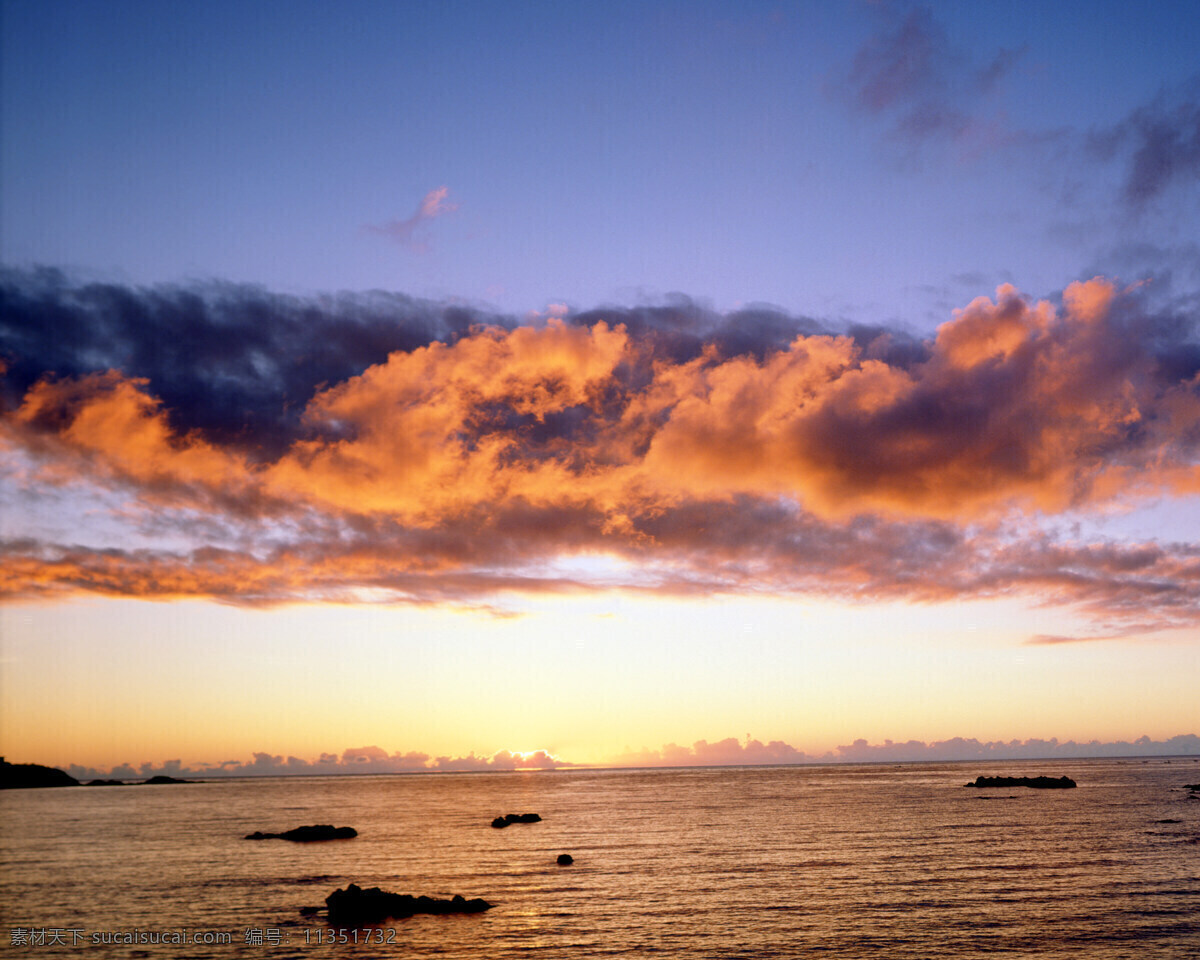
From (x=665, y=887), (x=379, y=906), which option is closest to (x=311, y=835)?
(x=379, y=906)

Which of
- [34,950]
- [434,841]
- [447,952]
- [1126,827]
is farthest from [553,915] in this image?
[1126,827]

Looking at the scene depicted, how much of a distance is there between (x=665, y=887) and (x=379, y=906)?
19682 mm

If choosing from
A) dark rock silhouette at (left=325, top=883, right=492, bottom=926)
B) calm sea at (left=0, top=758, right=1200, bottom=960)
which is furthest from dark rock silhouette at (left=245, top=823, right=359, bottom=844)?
dark rock silhouette at (left=325, top=883, right=492, bottom=926)

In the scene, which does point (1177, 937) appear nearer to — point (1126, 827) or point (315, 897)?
point (315, 897)

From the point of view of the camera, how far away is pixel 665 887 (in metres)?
56.2

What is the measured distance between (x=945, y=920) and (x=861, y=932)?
579 centimetres

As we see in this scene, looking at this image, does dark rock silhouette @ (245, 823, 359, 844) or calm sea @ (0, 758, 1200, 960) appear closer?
calm sea @ (0, 758, 1200, 960)

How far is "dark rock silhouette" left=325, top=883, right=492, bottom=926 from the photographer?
46.1 m

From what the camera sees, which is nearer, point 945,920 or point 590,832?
point 945,920

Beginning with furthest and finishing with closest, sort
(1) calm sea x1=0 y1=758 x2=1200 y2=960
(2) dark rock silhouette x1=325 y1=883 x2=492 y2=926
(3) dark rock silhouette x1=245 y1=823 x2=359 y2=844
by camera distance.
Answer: (3) dark rock silhouette x1=245 y1=823 x2=359 y2=844
(2) dark rock silhouette x1=325 y1=883 x2=492 y2=926
(1) calm sea x1=0 y1=758 x2=1200 y2=960

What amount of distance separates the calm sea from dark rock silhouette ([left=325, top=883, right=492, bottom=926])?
4.18 ft

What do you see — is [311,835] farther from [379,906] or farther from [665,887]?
[665,887]

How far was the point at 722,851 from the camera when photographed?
7456cm

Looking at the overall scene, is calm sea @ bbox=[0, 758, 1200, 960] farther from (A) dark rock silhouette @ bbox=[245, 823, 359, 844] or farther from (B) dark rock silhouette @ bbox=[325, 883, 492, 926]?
(A) dark rock silhouette @ bbox=[245, 823, 359, 844]
